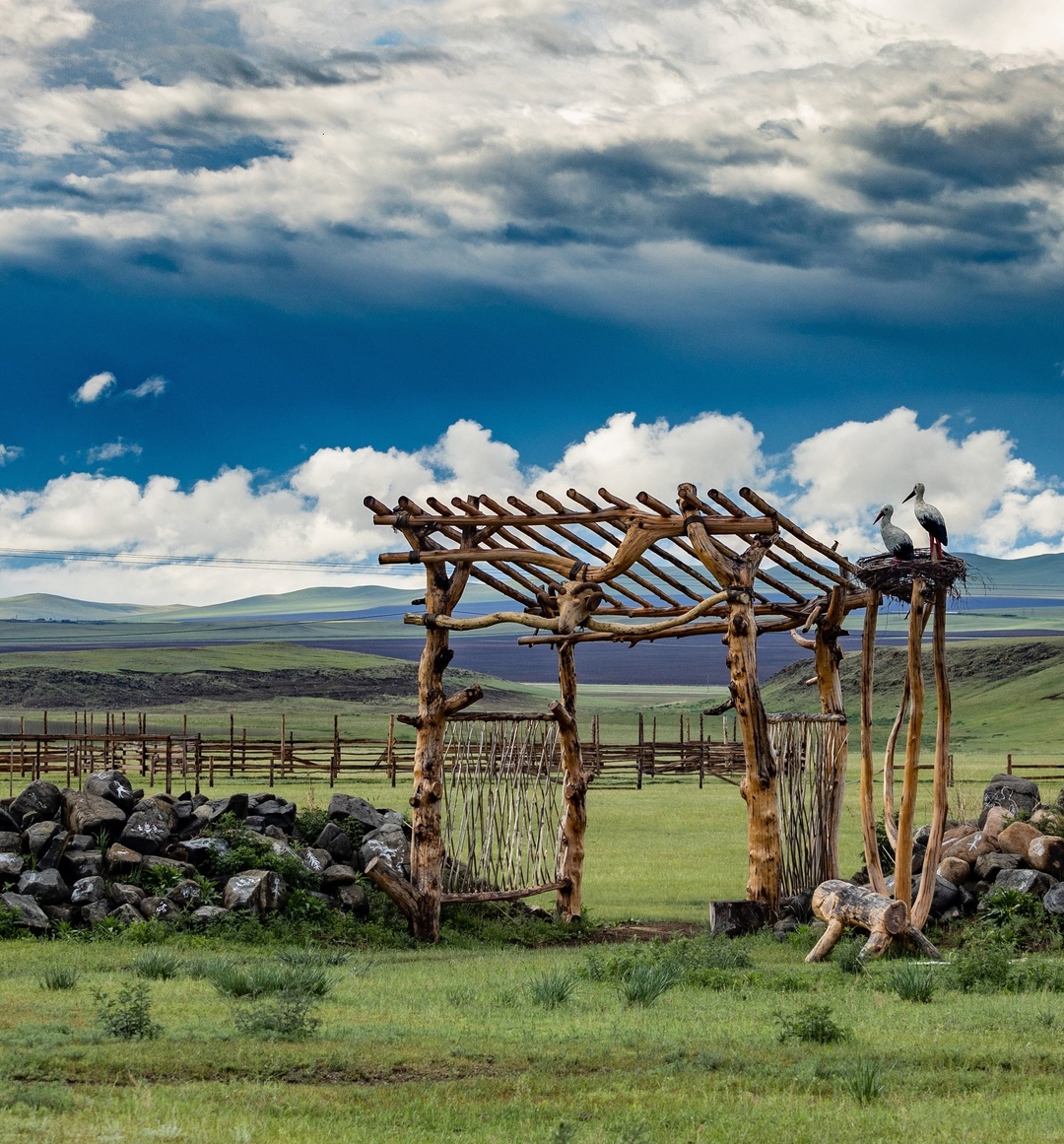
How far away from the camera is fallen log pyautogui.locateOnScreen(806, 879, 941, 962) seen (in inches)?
488

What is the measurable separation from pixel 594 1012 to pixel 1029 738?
197 ft

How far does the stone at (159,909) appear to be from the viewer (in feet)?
47.2

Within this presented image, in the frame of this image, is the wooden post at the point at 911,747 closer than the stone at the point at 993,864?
Yes

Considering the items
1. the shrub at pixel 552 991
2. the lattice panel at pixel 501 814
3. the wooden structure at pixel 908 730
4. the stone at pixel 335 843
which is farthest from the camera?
the lattice panel at pixel 501 814

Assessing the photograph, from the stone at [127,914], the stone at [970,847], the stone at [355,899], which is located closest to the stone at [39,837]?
the stone at [127,914]

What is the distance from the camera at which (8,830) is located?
15.4 metres

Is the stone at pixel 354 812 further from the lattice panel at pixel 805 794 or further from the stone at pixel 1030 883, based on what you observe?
the stone at pixel 1030 883

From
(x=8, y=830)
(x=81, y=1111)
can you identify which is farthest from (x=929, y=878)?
(x=8, y=830)

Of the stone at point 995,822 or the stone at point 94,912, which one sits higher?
the stone at point 995,822

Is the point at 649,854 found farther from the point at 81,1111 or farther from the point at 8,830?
the point at 81,1111

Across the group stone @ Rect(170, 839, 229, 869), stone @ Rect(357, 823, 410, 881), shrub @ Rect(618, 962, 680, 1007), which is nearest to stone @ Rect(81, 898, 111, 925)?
stone @ Rect(170, 839, 229, 869)

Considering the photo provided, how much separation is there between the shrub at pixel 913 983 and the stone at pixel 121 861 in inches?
325

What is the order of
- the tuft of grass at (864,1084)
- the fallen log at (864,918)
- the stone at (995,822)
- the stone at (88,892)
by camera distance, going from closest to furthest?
the tuft of grass at (864,1084) < the fallen log at (864,918) < the stone at (88,892) < the stone at (995,822)

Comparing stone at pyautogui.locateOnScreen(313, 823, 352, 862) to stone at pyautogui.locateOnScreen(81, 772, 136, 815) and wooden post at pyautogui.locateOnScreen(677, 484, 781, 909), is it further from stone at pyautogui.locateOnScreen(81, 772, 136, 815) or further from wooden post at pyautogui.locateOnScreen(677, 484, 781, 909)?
wooden post at pyautogui.locateOnScreen(677, 484, 781, 909)
